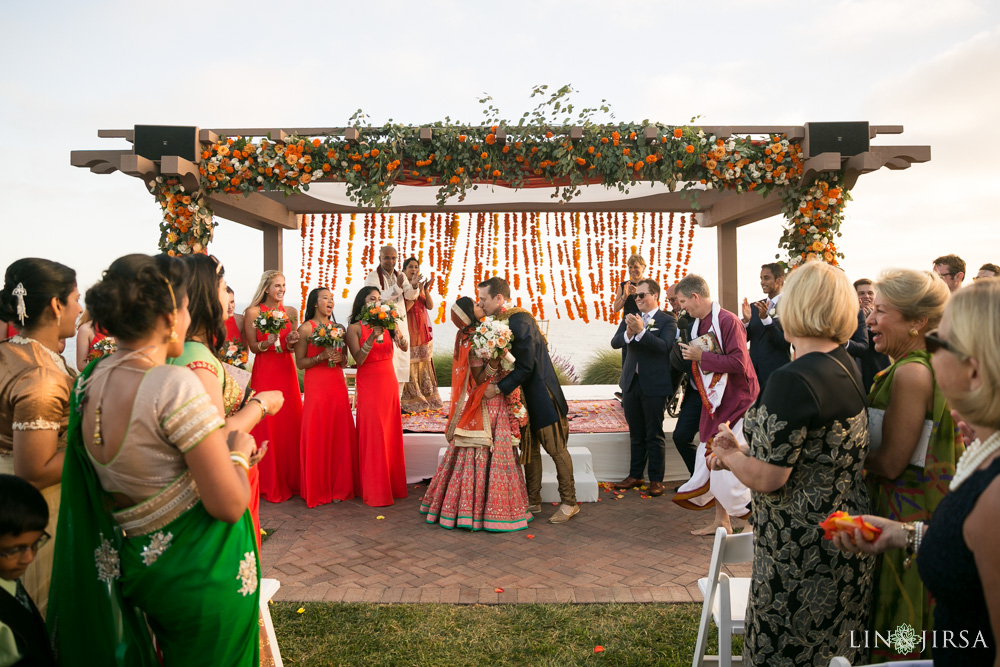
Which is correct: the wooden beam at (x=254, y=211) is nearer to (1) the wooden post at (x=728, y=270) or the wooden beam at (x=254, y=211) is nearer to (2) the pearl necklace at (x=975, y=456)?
(1) the wooden post at (x=728, y=270)

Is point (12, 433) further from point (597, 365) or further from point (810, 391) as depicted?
point (597, 365)

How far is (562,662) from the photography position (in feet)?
11.1

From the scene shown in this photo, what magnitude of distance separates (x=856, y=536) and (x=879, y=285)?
3.87ft

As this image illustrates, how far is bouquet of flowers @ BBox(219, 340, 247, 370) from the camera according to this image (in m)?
6.17

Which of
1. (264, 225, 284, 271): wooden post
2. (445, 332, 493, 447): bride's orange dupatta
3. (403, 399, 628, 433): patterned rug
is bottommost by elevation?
(403, 399, 628, 433): patterned rug

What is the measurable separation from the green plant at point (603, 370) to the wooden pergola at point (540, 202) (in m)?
5.31

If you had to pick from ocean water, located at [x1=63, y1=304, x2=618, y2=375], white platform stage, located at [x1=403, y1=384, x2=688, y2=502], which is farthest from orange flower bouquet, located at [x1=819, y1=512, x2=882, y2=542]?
ocean water, located at [x1=63, y1=304, x2=618, y2=375]

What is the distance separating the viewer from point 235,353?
620 centimetres

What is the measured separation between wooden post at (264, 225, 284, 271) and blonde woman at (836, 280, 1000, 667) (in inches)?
334

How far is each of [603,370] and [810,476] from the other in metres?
12.1

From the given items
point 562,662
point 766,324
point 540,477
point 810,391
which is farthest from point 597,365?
point 810,391

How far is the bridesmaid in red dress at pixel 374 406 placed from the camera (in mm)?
6225

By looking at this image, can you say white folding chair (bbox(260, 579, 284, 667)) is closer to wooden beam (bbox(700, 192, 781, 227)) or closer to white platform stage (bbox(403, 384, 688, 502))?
white platform stage (bbox(403, 384, 688, 502))

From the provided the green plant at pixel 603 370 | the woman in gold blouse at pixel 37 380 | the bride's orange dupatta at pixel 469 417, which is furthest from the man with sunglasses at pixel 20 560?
the green plant at pixel 603 370
